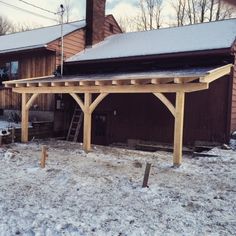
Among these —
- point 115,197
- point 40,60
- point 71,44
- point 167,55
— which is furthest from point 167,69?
point 115,197

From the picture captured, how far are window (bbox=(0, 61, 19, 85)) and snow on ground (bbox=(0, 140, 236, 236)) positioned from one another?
279 inches

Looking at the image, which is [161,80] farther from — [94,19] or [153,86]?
[94,19]

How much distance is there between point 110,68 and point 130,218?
29.0 ft

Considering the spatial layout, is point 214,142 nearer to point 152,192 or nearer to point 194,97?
point 194,97

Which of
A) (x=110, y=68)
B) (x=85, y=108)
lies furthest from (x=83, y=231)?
(x=110, y=68)

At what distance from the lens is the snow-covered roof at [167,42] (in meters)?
10.8

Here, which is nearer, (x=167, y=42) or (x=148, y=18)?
(x=167, y=42)

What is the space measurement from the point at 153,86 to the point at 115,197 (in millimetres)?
3706

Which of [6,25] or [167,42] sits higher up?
[6,25]

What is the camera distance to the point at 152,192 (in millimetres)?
5500

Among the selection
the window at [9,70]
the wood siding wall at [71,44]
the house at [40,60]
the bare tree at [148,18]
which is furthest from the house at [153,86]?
the bare tree at [148,18]

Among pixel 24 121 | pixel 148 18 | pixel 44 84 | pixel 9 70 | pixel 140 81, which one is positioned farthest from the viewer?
pixel 148 18

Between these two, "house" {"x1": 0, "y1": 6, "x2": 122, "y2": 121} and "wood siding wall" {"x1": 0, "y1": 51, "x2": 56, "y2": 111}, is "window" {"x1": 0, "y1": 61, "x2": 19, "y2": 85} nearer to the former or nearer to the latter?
"house" {"x1": 0, "y1": 6, "x2": 122, "y2": 121}

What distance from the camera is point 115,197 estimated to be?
529cm
